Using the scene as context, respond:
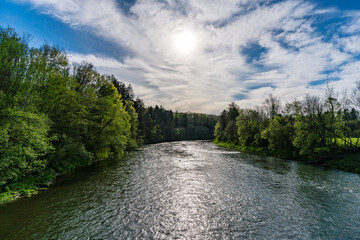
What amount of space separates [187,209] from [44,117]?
17.2 metres

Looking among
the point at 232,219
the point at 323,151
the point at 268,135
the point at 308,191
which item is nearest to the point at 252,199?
the point at 232,219

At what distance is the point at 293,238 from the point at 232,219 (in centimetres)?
383

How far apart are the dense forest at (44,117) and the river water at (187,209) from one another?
3.22 metres

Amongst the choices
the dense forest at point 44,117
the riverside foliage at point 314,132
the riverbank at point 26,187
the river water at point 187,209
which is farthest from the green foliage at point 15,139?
the riverside foliage at point 314,132

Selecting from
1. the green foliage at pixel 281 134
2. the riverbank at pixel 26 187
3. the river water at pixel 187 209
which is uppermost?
the green foliage at pixel 281 134

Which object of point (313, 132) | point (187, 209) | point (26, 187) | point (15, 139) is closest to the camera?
point (187, 209)

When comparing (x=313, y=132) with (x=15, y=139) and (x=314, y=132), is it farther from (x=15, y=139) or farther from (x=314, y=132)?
(x=15, y=139)

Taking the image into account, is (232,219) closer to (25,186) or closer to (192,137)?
(25,186)

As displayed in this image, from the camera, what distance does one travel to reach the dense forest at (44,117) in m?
14.9

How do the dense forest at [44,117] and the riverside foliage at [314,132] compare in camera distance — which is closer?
the dense forest at [44,117]

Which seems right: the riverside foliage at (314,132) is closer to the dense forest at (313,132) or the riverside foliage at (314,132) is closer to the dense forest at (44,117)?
the dense forest at (313,132)

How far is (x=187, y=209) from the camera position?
14.6 meters

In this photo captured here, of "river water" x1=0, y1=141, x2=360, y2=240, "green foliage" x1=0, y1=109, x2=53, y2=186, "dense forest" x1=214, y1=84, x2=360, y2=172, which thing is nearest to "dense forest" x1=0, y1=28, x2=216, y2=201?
"green foliage" x1=0, y1=109, x2=53, y2=186

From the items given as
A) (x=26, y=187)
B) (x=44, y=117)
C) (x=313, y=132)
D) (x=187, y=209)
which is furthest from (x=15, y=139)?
(x=313, y=132)
